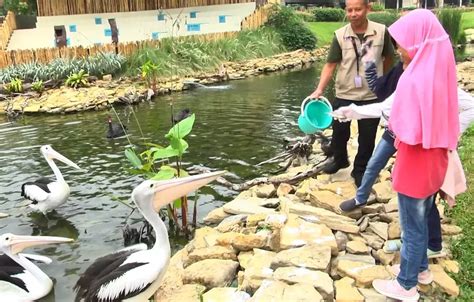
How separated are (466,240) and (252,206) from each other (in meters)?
2.10

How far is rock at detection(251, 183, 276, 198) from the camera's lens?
18.4 feet

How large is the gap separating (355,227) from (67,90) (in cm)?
1092

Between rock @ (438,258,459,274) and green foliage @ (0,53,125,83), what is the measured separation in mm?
12609

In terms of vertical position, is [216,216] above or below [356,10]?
below

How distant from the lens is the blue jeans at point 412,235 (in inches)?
112

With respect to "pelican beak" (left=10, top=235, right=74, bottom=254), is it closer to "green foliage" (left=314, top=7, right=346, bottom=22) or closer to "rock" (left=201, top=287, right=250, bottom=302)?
"rock" (left=201, top=287, right=250, bottom=302)

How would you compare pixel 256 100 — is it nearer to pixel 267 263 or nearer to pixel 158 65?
pixel 158 65

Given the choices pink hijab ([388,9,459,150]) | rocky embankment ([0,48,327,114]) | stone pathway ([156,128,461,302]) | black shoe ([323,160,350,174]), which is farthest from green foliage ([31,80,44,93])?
pink hijab ([388,9,459,150])

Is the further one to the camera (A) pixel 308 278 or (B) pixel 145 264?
(B) pixel 145 264

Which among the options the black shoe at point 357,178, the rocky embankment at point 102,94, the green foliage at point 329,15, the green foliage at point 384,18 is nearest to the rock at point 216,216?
the black shoe at point 357,178

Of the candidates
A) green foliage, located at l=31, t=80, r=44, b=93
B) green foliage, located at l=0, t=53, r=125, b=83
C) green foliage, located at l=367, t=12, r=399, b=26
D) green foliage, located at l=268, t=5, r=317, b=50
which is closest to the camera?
green foliage, located at l=31, t=80, r=44, b=93

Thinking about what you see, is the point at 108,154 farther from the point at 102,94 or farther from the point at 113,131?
the point at 102,94

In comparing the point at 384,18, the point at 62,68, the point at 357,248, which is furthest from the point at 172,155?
the point at 384,18

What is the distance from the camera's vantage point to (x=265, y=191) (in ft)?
18.5
